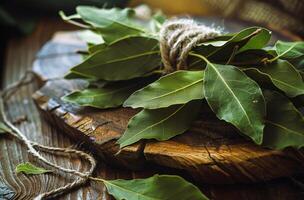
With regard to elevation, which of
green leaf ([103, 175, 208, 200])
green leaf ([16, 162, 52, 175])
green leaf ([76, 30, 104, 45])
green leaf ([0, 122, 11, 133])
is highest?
green leaf ([76, 30, 104, 45])

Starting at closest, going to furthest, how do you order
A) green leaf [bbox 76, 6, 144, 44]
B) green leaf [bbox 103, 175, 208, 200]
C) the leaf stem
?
green leaf [bbox 103, 175, 208, 200] < the leaf stem < green leaf [bbox 76, 6, 144, 44]

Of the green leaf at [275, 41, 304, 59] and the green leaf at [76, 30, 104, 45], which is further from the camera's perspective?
the green leaf at [76, 30, 104, 45]

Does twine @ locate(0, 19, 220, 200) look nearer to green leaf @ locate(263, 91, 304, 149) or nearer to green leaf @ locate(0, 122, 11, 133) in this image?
green leaf @ locate(0, 122, 11, 133)

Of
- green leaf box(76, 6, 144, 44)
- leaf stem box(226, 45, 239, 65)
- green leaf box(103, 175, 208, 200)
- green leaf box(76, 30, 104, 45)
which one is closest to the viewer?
green leaf box(103, 175, 208, 200)

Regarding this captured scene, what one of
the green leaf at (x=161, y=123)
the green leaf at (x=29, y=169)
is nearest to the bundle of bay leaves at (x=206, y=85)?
the green leaf at (x=161, y=123)

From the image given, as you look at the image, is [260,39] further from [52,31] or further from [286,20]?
[52,31]


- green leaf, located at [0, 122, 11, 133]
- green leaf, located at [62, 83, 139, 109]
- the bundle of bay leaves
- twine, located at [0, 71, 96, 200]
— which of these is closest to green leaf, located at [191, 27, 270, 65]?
the bundle of bay leaves
